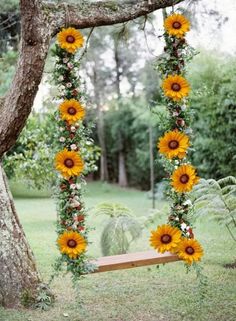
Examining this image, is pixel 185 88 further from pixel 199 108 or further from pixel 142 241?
pixel 199 108

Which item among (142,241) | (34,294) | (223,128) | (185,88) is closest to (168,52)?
(185,88)

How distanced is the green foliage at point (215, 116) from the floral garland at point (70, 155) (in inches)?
210

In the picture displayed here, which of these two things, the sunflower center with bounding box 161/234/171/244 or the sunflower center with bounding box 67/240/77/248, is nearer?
the sunflower center with bounding box 67/240/77/248

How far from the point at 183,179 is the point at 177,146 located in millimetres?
280

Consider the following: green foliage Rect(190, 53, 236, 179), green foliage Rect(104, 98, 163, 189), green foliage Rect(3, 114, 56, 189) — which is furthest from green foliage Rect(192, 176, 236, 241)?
green foliage Rect(104, 98, 163, 189)

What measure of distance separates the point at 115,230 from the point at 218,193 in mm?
1315

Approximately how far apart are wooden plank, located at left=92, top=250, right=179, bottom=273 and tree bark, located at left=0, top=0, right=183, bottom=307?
619 millimetres

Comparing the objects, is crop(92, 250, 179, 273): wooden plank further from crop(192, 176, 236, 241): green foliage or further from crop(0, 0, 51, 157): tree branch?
crop(0, 0, 51, 157): tree branch

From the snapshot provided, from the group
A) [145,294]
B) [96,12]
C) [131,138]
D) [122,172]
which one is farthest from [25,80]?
[122,172]

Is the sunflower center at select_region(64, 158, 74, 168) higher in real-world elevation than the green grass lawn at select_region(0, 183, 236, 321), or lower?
higher

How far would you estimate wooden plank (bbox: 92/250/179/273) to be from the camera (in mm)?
4445

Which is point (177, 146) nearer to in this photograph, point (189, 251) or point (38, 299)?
point (189, 251)

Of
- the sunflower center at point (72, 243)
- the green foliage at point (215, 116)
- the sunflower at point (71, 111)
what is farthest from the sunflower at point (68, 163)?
the green foliage at point (215, 116)

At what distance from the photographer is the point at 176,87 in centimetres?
447
